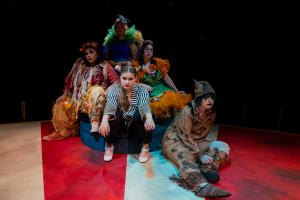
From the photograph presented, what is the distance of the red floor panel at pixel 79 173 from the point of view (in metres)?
2.53

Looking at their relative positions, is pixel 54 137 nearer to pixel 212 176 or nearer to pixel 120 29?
pixel 120 29

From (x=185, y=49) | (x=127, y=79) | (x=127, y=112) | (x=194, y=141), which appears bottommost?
(x=194, y=141)

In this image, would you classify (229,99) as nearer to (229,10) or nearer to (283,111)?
(283,111)

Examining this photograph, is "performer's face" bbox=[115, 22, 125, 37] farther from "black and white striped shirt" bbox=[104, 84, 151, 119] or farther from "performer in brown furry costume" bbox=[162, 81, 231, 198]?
"performer in brown furry costume" bbox=[162, 81, 231, 198]

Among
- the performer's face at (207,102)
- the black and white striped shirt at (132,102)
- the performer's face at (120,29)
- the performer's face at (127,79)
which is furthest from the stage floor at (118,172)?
the performer's face at (120,29)

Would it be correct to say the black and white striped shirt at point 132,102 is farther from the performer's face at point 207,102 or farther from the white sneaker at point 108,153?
the performer's face at point 207,102

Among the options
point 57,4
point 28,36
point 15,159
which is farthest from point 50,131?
point 57,4

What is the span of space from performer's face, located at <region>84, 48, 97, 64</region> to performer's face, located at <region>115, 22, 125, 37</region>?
2.02 feet

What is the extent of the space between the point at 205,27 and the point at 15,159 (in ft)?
10.5

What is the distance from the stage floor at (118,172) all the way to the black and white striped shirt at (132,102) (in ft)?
1.58

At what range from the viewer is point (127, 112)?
10.3 feet

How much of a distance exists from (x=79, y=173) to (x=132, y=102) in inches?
32.1

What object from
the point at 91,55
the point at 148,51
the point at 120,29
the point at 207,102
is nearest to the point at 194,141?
the point at 207,102

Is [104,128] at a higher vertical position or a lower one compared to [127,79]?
lower
